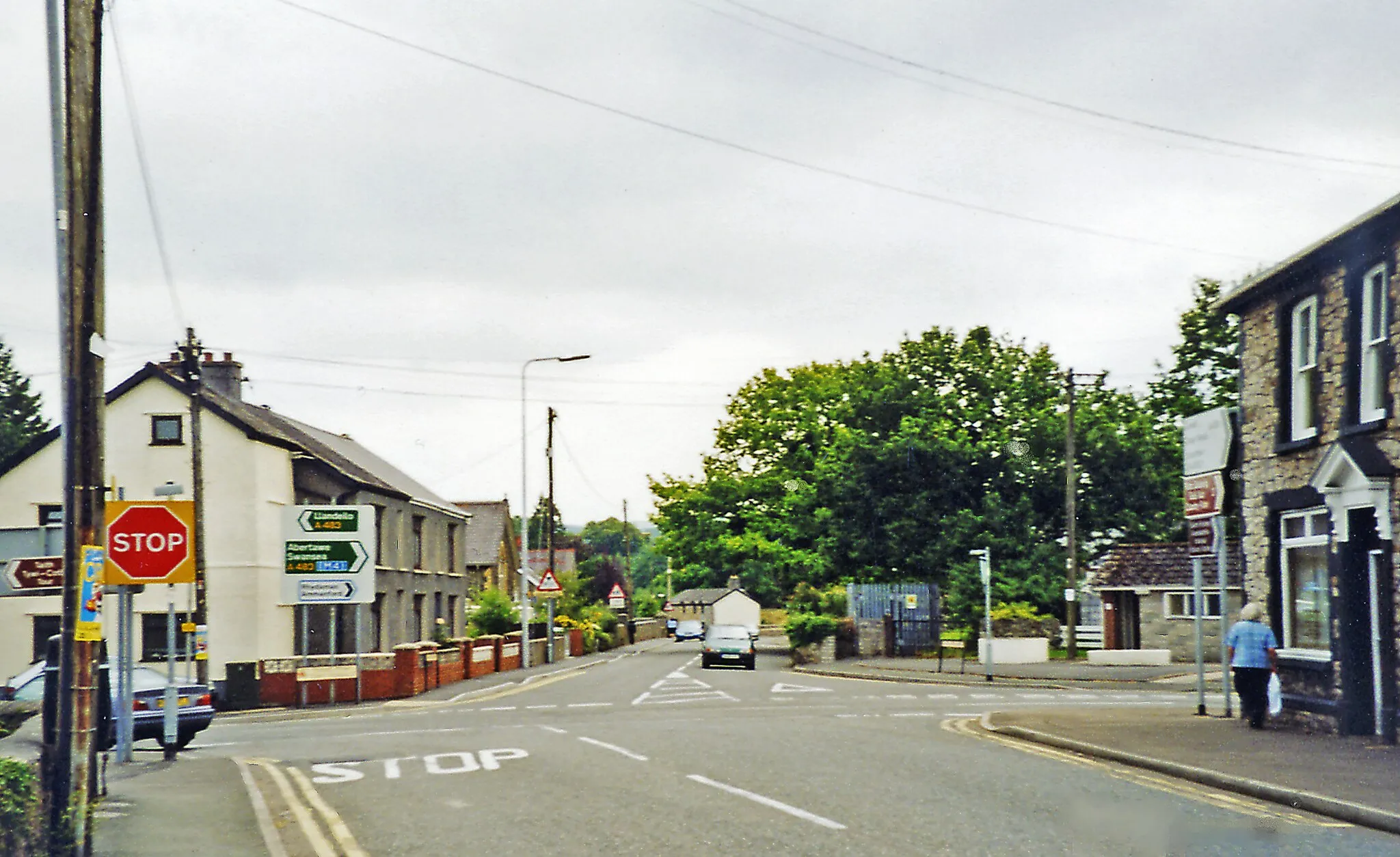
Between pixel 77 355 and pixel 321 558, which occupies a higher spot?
pixel 77 355

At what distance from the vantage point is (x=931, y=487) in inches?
2137

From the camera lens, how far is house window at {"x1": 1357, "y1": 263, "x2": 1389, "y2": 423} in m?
16.9

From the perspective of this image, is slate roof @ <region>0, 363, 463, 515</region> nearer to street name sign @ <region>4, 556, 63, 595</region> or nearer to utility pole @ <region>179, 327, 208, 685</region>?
utility pole @ <region>179, 327, 208, 685</region>

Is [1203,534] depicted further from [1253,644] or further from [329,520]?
[329,520]

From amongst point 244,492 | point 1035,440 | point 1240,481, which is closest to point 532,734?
point 1240,481

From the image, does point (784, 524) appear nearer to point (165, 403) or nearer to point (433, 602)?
point (433, 602)

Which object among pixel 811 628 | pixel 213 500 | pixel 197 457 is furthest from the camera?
pixel 811 628

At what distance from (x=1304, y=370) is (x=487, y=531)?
237 ft

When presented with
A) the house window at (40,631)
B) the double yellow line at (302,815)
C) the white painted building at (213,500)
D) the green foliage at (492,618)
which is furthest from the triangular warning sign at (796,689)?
the house window at (40,631)

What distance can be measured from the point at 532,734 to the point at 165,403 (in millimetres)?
25214

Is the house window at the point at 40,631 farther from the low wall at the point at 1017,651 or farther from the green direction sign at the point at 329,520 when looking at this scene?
the low wall at the point at 1017,651

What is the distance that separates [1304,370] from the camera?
61.9ft

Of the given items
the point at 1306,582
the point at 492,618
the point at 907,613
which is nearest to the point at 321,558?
the point at 492,618

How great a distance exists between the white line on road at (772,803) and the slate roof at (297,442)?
97.5 ft
